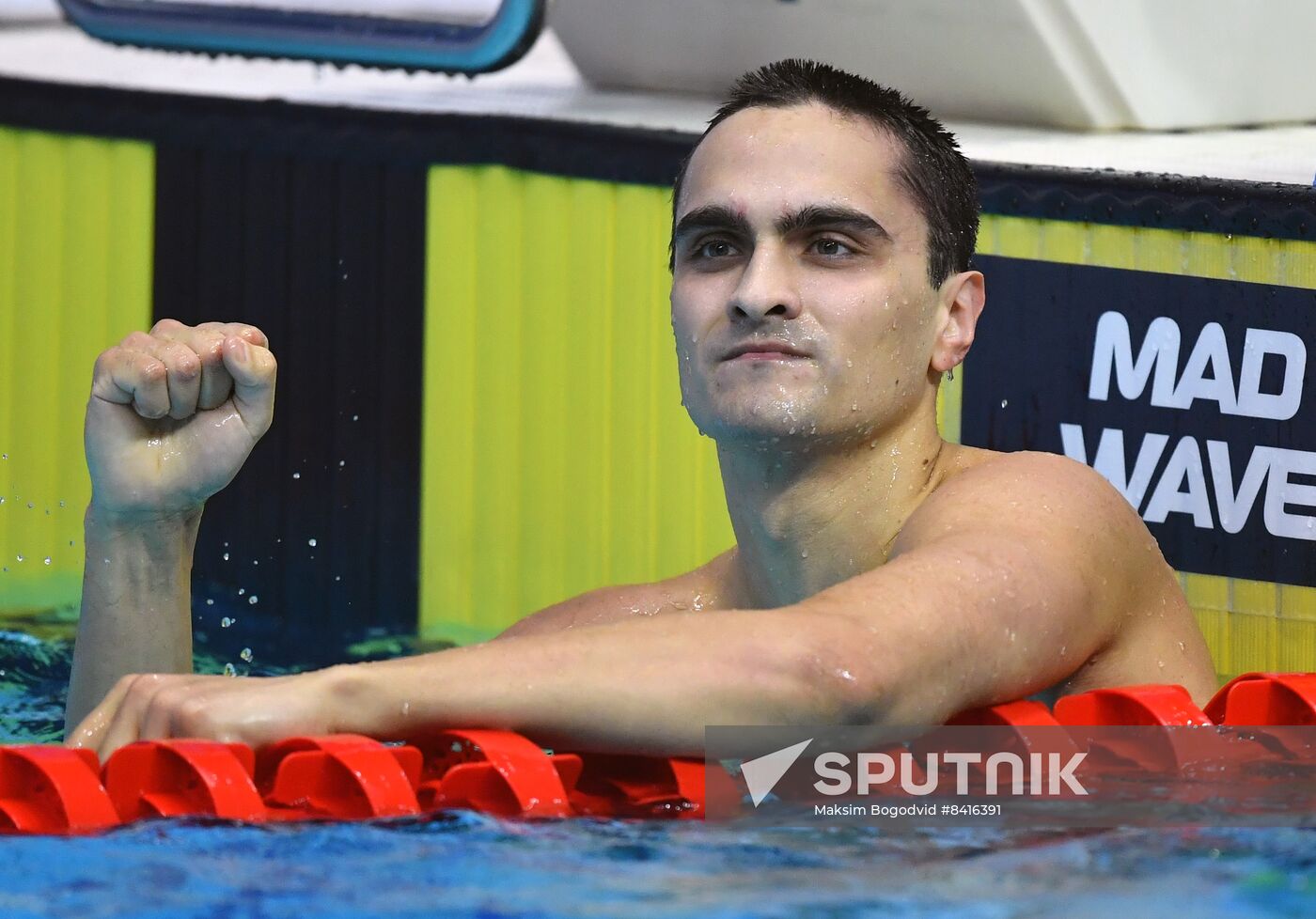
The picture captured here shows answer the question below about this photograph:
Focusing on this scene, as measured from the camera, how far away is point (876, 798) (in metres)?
1.68

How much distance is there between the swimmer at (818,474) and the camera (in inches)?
65.7

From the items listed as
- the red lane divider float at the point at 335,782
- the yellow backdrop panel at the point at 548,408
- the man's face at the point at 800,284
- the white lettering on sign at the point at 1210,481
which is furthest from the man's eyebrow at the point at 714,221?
the yellow backdrop panel at the point at 548,408

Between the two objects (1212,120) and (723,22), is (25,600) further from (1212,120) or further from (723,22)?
(1212,120)

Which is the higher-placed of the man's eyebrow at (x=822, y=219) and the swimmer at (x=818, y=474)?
the man's eyebrow at (x=822, y=219)

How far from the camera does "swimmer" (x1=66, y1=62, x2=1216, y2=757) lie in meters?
1.67

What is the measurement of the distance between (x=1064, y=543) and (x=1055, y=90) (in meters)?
1.81

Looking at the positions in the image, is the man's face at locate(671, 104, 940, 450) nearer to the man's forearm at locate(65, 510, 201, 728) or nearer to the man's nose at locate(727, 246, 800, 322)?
the man's nose at locate(727, 246, 800, 322)

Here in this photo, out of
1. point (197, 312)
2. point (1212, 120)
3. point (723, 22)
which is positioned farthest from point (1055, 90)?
point (197, 312)

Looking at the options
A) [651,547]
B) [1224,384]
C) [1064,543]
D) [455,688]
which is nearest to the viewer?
[455,688]

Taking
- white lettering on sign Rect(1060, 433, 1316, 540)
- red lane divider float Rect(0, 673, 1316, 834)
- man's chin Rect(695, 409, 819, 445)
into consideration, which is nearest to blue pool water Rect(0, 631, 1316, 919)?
red lane divider float Rect(0, 673, 1316, 834)

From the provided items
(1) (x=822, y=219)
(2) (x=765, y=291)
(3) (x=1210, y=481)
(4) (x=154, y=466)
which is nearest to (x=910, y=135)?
(1) (x=822, y=219)

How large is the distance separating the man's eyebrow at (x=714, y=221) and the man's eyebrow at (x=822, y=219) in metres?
0.04

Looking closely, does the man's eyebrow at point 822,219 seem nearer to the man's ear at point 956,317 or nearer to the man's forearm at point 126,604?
the man's ear at point 956,317

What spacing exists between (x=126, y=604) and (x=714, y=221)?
0.78 metres
